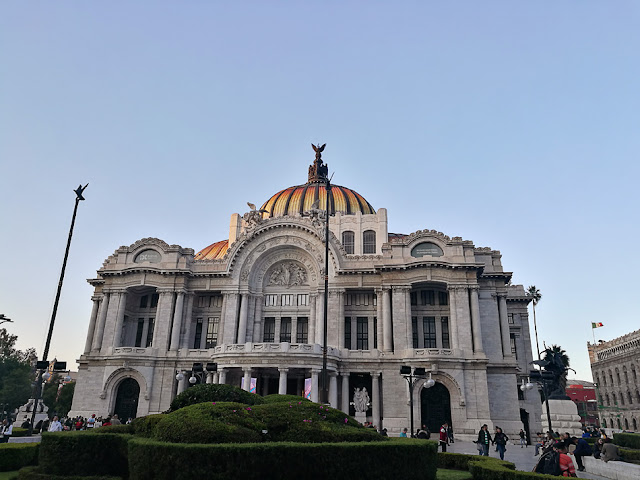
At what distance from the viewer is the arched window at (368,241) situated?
200ft

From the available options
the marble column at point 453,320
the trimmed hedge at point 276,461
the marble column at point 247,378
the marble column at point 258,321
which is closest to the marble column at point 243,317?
the marble column at point 258,321

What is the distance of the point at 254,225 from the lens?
52.4 meters

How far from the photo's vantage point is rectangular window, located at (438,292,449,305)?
4872 centimetres

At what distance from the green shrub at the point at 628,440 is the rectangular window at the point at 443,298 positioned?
19.8 m

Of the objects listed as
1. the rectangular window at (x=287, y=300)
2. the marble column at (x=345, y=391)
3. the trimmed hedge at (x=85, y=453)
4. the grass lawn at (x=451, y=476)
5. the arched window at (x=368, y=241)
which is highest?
the arched window at (x=368, y=241)

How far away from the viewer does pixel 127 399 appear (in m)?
48.2

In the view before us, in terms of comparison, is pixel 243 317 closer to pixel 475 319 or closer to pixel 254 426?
pixel 475 319

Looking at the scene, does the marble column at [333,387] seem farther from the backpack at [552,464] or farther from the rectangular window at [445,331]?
the backpack at [552,464]

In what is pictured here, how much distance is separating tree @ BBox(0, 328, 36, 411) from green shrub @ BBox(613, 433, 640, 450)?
76626 mm

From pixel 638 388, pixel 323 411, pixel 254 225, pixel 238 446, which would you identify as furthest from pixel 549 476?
pixel 638 388

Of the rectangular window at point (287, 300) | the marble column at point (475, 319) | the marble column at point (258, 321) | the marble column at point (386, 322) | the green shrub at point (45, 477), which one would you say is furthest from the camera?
the rectangular window at point (287, 300)

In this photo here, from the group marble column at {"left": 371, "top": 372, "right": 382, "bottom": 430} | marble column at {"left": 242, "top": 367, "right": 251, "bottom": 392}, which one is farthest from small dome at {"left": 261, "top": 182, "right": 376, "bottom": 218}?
marble column at {"left": 242, "top": 367, "right": 251, "bottom": 392}

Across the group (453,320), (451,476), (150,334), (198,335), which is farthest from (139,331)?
(451,476)

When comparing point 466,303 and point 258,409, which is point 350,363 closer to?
point 466,303
